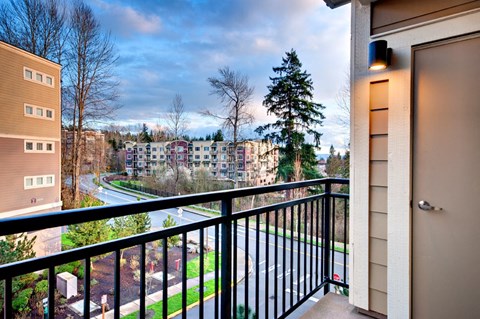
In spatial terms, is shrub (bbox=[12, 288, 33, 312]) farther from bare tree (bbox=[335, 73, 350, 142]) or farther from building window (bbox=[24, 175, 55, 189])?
bare tree (bbox=[335, 73, 350, 142])

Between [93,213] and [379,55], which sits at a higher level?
[379,55]

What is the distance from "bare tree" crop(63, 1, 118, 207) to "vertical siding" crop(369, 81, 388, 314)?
365 inches

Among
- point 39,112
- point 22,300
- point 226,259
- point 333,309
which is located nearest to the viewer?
point 226,259

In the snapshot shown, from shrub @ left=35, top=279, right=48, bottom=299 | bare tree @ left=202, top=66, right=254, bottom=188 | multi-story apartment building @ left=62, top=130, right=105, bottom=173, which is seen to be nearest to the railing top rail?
shrub @ left=35, top=279, right=48, bottom=299

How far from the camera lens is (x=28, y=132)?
7270 mm

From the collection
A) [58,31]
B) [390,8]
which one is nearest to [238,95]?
[58,31]

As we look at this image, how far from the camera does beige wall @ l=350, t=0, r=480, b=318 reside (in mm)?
1531

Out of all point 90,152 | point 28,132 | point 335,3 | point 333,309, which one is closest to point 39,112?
point 28,132

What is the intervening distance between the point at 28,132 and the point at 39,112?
0.65 meters

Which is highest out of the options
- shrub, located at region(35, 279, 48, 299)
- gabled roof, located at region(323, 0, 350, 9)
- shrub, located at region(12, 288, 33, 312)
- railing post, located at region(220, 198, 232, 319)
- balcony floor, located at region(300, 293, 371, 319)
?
gabled roof, located at region(323, 0, 350, 9)

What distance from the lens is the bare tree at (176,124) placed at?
32.1 feet

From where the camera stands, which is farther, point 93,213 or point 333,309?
point 333,309

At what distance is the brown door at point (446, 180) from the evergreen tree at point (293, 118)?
8.40 m

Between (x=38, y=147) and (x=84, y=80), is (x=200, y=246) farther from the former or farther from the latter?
(x=84, y=80)
